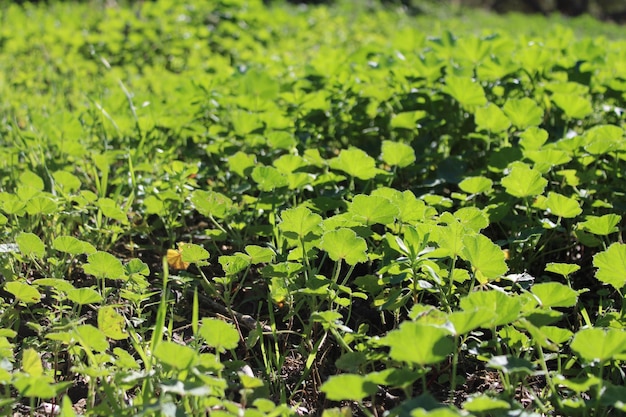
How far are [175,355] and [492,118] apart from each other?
1.34 meters

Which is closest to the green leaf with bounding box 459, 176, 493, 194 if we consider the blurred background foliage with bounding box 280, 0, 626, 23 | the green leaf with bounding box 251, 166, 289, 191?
the green leaf with bounding box 251, 166, 289, 191

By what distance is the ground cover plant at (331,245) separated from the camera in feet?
4.16

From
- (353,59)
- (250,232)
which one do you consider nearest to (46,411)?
(250,232)

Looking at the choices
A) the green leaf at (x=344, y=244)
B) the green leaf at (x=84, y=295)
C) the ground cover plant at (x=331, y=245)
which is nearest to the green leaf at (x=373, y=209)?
the ground cover plant at (x=331, y=245)

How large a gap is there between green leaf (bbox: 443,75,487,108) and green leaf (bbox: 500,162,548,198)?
1.76 ft

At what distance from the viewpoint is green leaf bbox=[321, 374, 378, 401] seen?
3.67 ft

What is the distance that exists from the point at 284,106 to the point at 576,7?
642 inches

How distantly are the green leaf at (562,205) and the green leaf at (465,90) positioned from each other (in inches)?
24.4

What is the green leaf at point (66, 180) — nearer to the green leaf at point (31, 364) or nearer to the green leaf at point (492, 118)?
the green leaf at point (31, 364)

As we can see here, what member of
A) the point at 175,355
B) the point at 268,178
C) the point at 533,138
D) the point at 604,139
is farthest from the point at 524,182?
the point at 175,355

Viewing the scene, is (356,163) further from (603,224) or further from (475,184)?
(603,224)

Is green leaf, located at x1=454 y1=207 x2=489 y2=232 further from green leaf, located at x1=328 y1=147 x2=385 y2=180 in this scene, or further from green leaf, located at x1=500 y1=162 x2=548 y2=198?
green leaf, located at x1=328 y1=147 x2=385 y2=180

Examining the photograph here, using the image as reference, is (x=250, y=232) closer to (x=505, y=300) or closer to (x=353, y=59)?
(x=505, y=300)

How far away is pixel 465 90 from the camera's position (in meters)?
2.22
